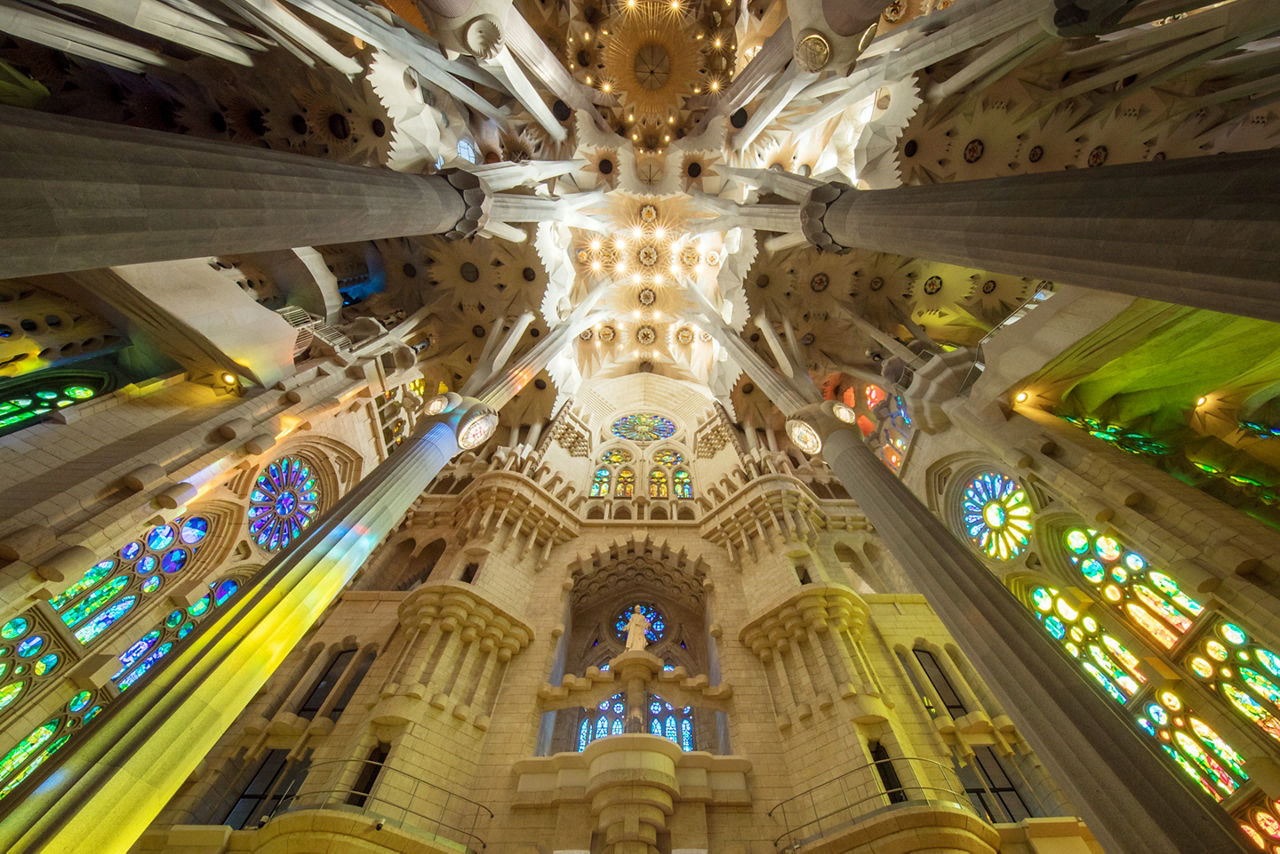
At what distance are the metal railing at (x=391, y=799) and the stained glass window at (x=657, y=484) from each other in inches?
441

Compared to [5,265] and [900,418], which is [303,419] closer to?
[5,265]

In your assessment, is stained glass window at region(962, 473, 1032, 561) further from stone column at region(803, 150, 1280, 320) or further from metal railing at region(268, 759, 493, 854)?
metal railing at region(268, 759, 493, 854)

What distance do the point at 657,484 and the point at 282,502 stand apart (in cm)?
1202

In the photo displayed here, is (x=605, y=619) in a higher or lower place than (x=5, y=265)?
higher

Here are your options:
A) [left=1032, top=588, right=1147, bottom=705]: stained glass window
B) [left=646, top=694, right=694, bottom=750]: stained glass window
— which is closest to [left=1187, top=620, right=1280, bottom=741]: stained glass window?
[left=1032, top=588, right=1147, bottom=705]: stained glass window

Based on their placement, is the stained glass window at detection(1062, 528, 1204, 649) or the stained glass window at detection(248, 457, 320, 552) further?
the stained glass window at detection(248, 457, 320, 552)

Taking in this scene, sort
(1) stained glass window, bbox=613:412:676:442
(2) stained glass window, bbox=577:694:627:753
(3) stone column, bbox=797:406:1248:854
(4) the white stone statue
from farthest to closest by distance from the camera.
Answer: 1. (1) stained glass window, bbox=613:412:676:442
2. (4) the white stone statue
3. (2) stained glass window, bbox=577:694:627:753
4. (3) stone column, bbox=797:406:1248:854

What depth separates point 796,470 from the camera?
1739cm

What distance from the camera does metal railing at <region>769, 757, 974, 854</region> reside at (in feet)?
26.9

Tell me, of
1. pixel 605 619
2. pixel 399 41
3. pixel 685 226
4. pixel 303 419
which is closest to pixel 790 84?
pixel 685 226

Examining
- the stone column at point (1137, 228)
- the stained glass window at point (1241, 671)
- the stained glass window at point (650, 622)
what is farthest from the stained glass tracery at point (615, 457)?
the stained glass window at point (1241, 671)

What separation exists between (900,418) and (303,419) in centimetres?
1620

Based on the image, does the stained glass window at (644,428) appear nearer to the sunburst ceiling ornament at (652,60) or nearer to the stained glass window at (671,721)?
the stained glass window at (671,721)

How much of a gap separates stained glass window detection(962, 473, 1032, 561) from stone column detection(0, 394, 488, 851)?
13297mm
